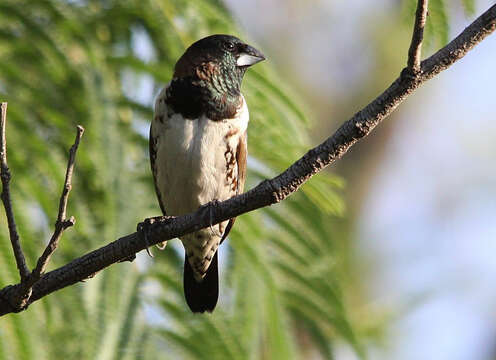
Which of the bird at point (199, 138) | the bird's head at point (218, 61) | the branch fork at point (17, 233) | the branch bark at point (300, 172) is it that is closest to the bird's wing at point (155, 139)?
the bird at point (199, 138)

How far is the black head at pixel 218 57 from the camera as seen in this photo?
4.09 meters

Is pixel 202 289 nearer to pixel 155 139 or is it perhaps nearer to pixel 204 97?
pixel 155 139

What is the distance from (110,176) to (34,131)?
41cm

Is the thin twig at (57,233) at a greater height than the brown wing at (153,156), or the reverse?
the brown wing at (153,156)

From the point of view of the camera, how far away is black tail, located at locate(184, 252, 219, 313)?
382 centimetres

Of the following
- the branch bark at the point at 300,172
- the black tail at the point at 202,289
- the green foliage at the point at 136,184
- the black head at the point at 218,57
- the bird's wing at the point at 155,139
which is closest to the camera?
the branch bark at the point at 300,172

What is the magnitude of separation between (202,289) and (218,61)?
3.60ft

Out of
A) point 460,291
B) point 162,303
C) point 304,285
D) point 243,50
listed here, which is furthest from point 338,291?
point 460,291

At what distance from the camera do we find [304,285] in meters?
4.08

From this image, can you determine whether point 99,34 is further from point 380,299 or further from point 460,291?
point 460,291

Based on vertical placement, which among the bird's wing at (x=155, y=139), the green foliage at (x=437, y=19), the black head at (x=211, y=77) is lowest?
the green foliage at (x=437, y=19)

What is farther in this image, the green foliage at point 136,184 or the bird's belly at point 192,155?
the bird's belly at point 192,155

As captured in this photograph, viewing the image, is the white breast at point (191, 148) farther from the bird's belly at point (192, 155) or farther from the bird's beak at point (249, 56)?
the bird's beak at point (249, 56)

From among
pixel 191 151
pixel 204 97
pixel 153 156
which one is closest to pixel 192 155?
pixel 191 151
